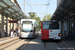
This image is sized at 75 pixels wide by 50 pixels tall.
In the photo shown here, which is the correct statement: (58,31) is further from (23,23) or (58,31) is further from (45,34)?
(23,23)

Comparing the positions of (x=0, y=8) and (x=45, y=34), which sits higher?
(x=0, y=8)

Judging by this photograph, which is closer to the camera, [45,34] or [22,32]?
[45,34]

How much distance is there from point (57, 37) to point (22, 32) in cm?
672

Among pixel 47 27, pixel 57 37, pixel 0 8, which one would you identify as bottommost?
pixel 57 37

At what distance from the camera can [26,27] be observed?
21.4 meters

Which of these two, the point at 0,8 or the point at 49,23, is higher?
the point at 0,8

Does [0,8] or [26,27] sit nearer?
[0,8]

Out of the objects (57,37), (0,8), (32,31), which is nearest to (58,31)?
(57,37)

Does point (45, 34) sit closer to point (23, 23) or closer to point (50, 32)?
point (50, 32)

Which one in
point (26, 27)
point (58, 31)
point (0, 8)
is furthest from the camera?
point (26, 27)

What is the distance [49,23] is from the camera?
16469 millimetres

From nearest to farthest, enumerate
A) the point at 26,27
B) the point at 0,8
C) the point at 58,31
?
the point at 58,31 → the point at 0,8 → the point at 26,27

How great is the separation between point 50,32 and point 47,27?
25.3 inches

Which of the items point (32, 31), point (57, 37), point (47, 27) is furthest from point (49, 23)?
point (32, 31)
